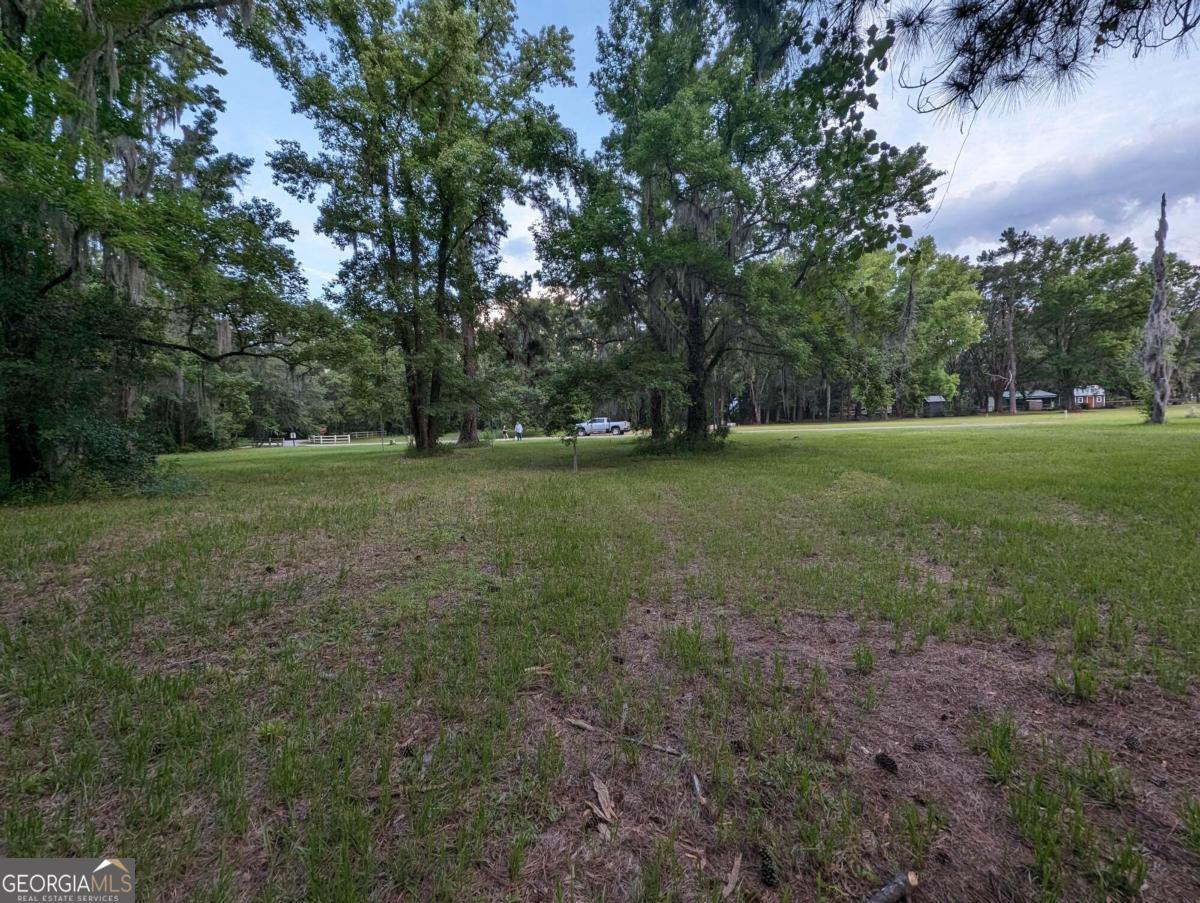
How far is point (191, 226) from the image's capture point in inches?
325

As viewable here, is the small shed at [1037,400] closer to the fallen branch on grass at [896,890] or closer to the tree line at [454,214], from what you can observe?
the tree line at [454,214]

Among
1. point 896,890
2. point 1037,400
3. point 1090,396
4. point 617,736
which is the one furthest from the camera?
point 1037,400

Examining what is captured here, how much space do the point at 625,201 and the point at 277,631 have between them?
13573mm

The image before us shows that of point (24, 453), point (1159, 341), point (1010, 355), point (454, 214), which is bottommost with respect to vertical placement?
point (24, 453)

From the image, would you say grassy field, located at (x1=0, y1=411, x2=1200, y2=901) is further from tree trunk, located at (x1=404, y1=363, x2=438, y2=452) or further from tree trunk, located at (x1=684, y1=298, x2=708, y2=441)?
tree trunk, located at (x1=404, y1=363, x2=438, y2=452)

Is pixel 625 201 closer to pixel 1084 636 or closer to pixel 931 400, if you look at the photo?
pixel 1084 636

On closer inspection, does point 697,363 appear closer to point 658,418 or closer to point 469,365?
point 658,418

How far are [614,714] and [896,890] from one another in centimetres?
122

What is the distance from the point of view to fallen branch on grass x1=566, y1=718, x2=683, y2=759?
200 centimetres

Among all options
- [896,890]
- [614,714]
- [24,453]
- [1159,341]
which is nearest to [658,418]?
[614,714]

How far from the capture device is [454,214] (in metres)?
15.5

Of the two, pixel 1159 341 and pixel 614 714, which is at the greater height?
pixel 1159 341

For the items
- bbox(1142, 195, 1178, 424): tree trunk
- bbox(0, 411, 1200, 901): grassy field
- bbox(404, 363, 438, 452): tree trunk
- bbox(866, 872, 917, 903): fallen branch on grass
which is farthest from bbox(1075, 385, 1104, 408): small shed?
bbox(866, 872, 917, 903): fallen branch on grass

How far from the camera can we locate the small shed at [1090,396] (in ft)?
155
